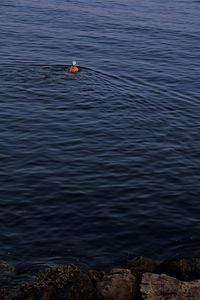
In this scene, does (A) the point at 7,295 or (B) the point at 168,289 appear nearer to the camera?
(B) the point at 168,289

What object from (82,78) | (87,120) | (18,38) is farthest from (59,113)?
(18,38)

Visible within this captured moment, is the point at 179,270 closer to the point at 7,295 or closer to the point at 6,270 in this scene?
the point at 7,295

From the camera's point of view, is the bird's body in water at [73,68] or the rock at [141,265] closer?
the rock at [141,265]

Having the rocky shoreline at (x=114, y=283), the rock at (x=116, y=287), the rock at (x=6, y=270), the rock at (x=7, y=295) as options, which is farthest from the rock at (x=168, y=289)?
the rock at (x=6, y=270)

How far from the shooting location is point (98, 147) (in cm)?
3278

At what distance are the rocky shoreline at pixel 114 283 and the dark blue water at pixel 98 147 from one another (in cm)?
160

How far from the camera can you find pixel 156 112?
38688mm

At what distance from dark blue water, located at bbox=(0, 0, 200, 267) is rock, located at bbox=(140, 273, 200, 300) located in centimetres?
Result: 432

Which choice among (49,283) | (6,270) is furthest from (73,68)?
(49,283)

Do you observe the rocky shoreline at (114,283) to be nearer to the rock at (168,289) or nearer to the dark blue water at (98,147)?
the rock at (168,289)

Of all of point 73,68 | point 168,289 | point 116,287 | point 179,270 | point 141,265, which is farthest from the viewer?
point 73,68

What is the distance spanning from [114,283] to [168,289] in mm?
2005

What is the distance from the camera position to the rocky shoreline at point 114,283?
17.3 m

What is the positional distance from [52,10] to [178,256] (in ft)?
206
